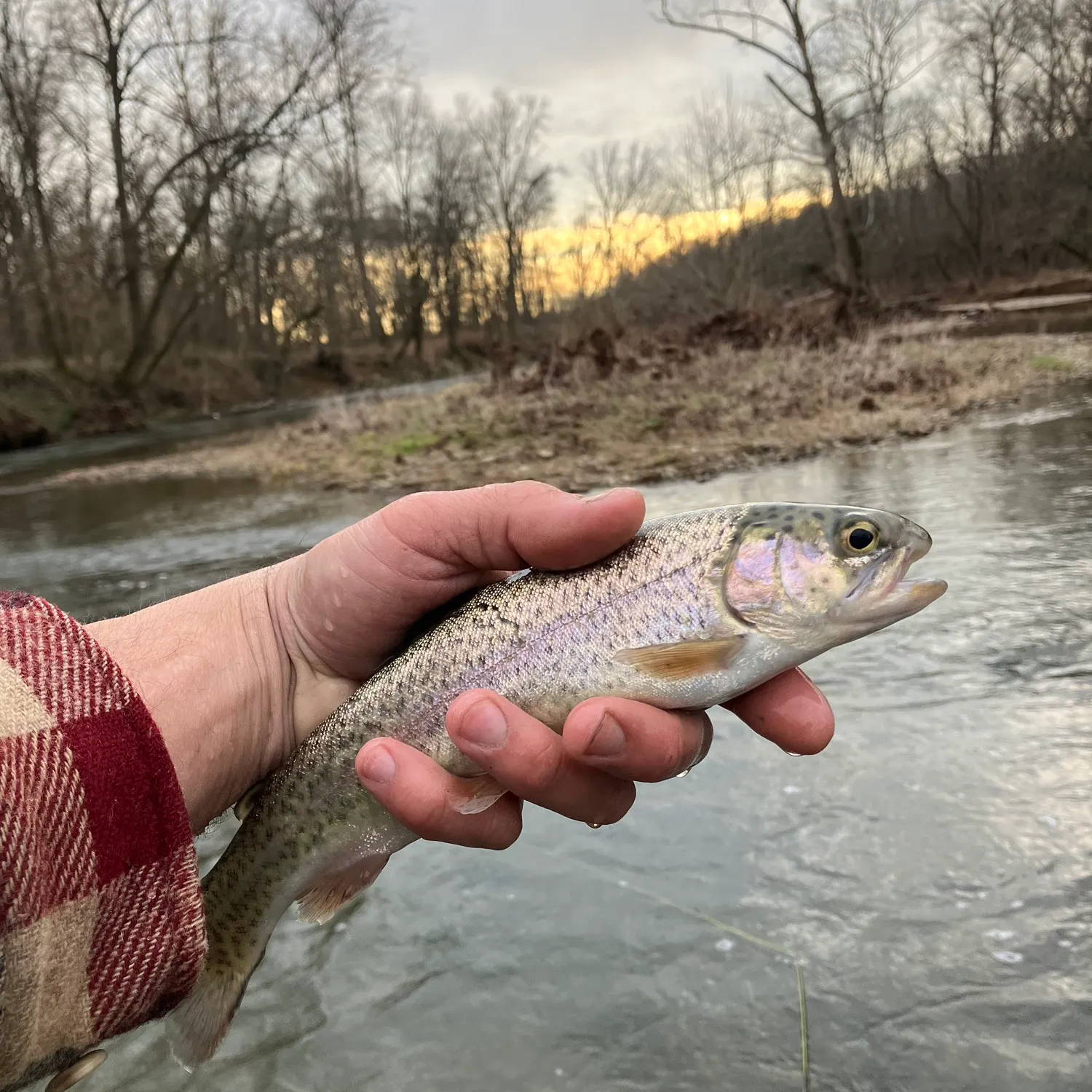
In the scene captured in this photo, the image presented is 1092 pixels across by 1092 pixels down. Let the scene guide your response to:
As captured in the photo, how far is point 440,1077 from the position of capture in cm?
251

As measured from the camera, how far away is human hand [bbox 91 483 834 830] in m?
2.16

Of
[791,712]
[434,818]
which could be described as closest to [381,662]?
[434,818]

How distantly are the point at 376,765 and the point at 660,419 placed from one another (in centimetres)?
1132

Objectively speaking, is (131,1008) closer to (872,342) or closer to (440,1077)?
(440,1077)

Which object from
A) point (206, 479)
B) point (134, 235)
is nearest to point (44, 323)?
point (134, 235)

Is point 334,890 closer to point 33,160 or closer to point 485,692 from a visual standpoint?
point 485,692

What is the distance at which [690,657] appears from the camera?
213 centimetres

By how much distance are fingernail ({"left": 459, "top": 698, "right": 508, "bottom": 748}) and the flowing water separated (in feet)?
3.66

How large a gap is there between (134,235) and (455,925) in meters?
33.2

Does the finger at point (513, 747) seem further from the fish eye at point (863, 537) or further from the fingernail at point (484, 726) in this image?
the fish eye at point (863, 537)

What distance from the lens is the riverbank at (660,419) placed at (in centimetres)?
1108

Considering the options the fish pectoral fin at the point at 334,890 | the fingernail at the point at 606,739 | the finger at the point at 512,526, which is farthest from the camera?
the fish pectoral fin at the point at 334,890

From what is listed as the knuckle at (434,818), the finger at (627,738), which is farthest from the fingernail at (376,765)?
the finger at (627,738)

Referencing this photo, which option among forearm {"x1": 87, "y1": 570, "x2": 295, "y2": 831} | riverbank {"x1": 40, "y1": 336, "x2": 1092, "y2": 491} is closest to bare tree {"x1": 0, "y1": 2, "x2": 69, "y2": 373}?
riverbank {"x1": 40, "y1": 336, "x2": 1092, "y2": 491}
